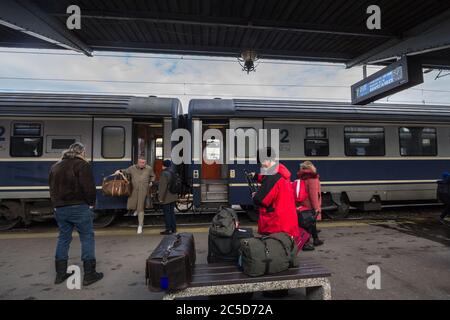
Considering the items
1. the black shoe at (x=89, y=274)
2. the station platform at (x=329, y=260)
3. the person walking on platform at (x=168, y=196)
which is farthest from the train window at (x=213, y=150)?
the black shoe at (x=89, y=274)

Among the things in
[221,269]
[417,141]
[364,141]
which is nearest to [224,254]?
[221,269]

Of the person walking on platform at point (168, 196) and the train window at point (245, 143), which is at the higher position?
the train window at point (245, 143)

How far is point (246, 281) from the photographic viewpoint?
276 centimetres

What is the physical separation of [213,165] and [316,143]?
3.17 meters

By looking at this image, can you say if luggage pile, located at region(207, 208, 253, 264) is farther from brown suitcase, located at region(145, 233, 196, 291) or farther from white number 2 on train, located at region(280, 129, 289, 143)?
white number 2 on train, located at region(280, 129, 289, 143)

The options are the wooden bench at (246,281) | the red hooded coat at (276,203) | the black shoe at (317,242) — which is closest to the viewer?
the wooden bench at (246,281)

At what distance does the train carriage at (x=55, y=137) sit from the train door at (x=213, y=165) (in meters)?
1.09

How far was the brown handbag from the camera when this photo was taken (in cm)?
668

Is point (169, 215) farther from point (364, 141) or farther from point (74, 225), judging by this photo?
point (364, 141)

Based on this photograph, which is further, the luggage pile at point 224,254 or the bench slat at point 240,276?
the bench slat at point 240,276

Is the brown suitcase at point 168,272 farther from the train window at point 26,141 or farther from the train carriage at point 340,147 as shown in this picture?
the train window at point 26,141

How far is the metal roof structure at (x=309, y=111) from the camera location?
785cm
